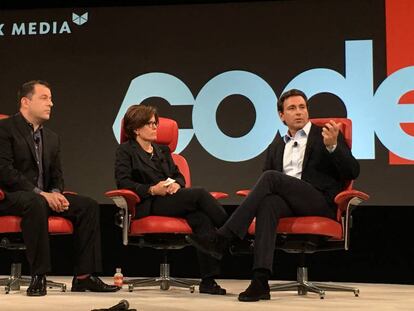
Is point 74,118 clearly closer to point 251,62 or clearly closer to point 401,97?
point 251,62

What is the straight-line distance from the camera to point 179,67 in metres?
6.08

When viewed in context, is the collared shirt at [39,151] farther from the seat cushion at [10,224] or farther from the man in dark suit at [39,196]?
the seat cushion at [10,224]

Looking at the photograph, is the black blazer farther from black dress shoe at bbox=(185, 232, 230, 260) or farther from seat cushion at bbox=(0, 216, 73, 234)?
black dress shoe at bbox=(185, 232, 230, 260)

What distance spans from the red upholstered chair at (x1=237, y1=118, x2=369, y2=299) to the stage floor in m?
0.07

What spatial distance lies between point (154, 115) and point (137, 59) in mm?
1438

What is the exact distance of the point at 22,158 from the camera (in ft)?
15.3

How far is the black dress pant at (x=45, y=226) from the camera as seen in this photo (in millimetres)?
4262

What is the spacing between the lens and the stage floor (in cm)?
366

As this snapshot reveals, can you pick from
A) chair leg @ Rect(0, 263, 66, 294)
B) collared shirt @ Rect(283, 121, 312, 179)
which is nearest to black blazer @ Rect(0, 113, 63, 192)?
chair leg @ Rect(0, 263, 66, 294)

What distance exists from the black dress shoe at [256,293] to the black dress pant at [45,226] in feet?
3.55

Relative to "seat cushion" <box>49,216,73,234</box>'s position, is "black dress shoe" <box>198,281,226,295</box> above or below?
below

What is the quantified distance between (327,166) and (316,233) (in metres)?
0.48

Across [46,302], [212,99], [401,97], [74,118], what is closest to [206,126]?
[212,99]

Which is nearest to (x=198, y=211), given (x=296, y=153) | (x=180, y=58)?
(x=296, y=153)
